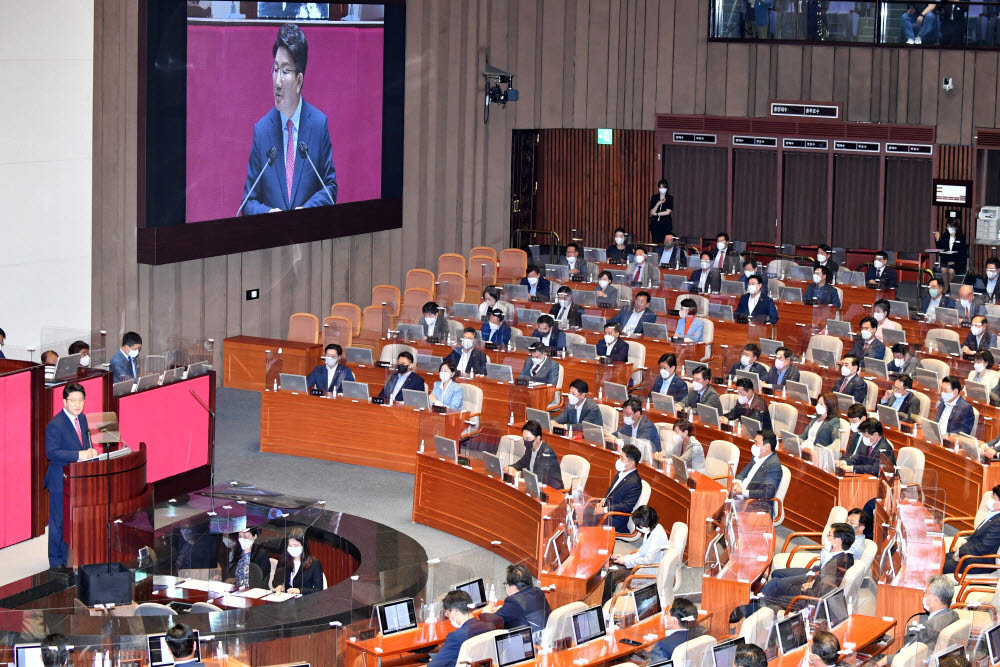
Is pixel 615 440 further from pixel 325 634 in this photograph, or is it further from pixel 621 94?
pixel 621 94

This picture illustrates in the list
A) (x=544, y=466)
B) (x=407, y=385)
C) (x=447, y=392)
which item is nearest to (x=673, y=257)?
(x=407, y=385)

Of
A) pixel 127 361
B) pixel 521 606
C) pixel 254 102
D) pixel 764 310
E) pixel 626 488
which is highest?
pixel 254 102

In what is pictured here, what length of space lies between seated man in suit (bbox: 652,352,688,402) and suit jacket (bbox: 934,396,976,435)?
255 centimetres

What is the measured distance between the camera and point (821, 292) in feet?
57.9

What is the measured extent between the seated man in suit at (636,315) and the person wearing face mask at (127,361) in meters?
5.65

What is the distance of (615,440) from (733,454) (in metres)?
1.25

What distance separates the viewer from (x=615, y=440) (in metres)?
12.9

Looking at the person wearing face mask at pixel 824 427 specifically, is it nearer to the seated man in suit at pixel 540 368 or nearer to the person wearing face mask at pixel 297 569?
the seated man in suit at pixel 540 368

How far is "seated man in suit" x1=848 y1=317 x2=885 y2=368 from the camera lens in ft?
49.4

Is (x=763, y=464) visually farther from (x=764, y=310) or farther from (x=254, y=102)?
(x=254, y=102)

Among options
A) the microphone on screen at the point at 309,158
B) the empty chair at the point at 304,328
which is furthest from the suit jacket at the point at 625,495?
the microphone on screen at the point at 309,158

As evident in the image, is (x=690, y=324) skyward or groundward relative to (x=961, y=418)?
skyward

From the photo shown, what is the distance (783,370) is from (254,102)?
23.3 ft

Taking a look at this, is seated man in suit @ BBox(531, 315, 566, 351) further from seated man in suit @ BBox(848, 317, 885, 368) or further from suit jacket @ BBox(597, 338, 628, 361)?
seated man in suit @ BBox(848, 317, 885, 368)
